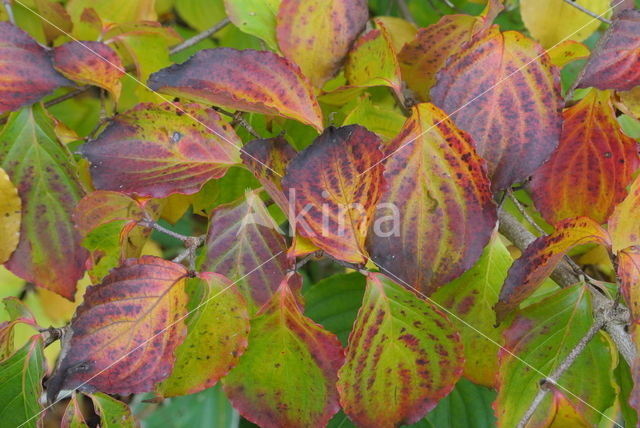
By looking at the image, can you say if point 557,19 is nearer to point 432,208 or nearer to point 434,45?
point 434,45

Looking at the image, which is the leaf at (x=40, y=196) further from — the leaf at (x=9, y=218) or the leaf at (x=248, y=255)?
the leaf at (x=248, y=255)

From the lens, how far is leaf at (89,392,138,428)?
0.46 metres

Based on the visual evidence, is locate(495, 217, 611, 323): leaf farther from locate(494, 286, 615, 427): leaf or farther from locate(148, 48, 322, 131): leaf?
locate(148, 48, 322, 131): leaf

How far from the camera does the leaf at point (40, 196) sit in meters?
0.52

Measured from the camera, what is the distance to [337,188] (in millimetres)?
383

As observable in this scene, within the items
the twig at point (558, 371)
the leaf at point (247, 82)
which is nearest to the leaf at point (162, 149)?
the leaf at point (247, 82)

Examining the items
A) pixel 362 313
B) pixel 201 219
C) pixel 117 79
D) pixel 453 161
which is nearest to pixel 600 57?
pixel 453 161

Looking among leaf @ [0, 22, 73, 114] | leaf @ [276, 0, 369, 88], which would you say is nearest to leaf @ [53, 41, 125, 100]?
leaf @ [0, 22, 73, 114]

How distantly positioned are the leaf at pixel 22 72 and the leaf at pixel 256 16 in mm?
139

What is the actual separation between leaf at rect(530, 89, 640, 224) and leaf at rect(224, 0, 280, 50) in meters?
0.24

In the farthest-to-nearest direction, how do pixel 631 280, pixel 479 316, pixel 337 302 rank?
pixel 337 302 < pixel 479 316 < pixel 631 280

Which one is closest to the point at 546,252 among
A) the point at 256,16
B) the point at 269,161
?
the point at 269,161

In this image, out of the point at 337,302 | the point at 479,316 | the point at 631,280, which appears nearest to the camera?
the point at 631,280

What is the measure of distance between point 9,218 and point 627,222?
439 mm
